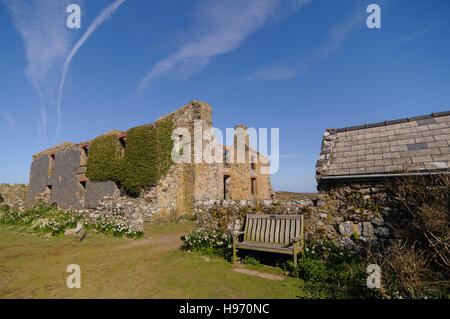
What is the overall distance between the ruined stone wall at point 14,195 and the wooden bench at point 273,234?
22.6 m

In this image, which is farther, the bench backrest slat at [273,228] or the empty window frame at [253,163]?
Result: the empty window frame at [253,163]

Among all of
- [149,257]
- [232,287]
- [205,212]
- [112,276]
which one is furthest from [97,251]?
[232,287]

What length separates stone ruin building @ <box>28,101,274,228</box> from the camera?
40.3 ft

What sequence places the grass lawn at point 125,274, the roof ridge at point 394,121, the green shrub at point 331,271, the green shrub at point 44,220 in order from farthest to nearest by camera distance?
the green shrub at point 44,220 < the roof ridge at point 394,121 < the grass lawn at point 125,274 < the green shrub at point 331,271

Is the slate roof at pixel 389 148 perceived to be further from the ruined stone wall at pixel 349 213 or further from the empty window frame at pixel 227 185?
the empty window frame at pixel 227 185

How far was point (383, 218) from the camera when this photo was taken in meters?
4.83

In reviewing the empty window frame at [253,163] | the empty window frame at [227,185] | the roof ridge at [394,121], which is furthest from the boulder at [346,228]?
the empty window frame at [253,163]

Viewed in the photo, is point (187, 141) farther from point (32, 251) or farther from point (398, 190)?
point (398, 190)

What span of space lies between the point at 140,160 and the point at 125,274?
896 centimetres

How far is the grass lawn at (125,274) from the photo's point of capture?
13.1 ft

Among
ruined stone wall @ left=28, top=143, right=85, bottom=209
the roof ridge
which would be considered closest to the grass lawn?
the roof ridge

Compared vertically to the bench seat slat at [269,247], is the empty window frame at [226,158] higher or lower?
higher

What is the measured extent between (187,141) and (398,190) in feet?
33.5

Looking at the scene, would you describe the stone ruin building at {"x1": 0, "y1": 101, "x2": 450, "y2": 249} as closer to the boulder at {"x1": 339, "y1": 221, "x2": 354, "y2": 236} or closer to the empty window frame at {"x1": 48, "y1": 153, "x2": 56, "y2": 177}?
the boulder at {"x1": 339, "y1": 221, "x2": 354, "y2": 236}
